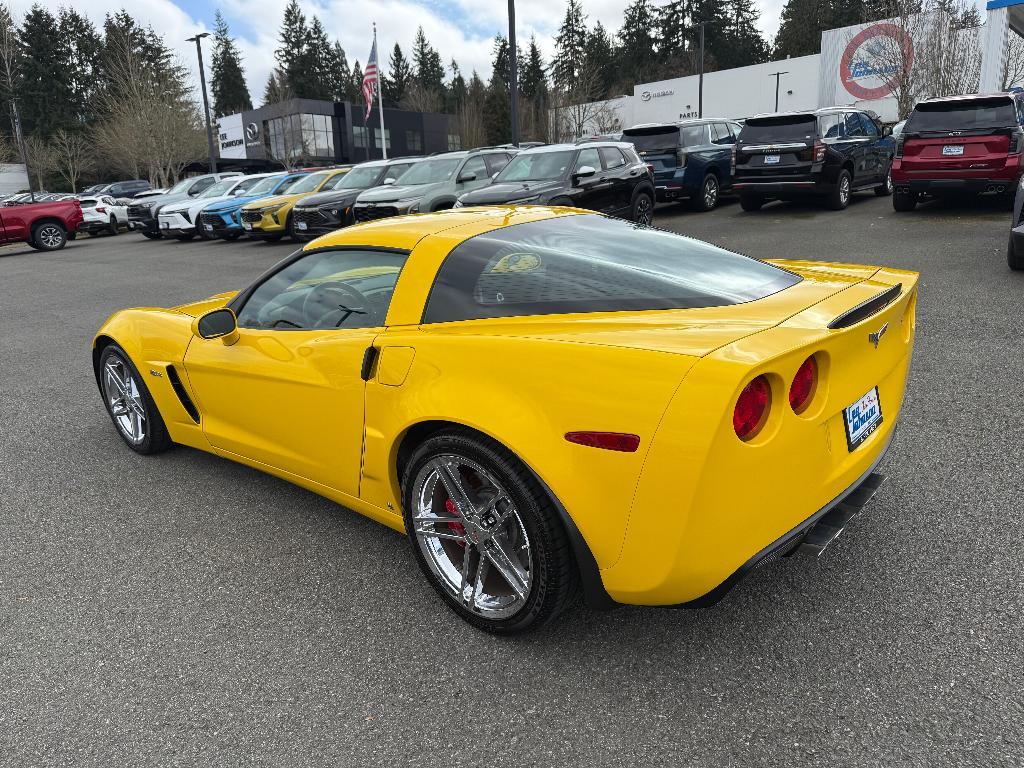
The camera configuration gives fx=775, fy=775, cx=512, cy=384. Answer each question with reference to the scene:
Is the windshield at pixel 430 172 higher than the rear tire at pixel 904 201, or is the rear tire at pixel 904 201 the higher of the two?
the windshield at pixel 430 172

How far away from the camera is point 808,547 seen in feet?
7.62

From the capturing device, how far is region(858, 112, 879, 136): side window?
14.7 meters

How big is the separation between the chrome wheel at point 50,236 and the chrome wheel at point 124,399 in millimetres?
19026

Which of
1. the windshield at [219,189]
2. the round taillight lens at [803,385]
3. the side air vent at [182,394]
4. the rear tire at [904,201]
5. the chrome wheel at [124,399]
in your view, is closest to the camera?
the round taillight lens at [803,385]

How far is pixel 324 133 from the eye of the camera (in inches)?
2362

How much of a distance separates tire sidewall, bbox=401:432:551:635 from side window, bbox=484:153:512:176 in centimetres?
1298

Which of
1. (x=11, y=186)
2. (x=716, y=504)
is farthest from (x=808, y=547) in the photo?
(x=11, y=186)

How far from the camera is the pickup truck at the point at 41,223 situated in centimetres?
1959

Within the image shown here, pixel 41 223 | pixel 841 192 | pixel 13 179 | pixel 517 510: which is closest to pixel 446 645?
pixel 517 510

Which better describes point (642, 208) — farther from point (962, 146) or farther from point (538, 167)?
point (962, 146)

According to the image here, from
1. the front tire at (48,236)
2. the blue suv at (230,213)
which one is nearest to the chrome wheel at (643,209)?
the blue suv at (230,213)

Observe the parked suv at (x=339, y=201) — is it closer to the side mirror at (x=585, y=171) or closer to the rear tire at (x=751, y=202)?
the side mirror at (x=585, y=171)

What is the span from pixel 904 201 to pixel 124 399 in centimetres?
1290

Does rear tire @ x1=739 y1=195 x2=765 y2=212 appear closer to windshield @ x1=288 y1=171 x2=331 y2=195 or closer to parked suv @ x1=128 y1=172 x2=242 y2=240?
windshield @ x1=288 y1=171 x2=331 y2=195
